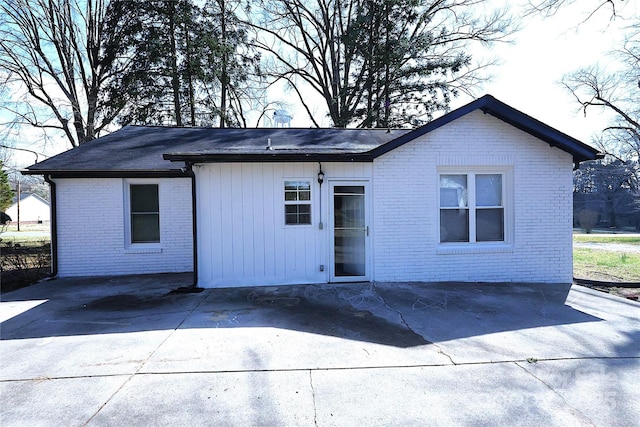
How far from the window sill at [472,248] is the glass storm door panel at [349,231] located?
170 centimetres

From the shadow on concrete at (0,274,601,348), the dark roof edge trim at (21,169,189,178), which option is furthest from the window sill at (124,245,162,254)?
the dark roof edge trim at (21,169,189,178)

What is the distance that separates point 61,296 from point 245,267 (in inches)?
139

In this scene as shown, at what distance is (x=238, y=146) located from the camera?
8.55m

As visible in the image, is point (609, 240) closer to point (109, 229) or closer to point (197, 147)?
point (197, 147)

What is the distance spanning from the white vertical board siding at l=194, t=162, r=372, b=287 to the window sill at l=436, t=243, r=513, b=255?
233cm

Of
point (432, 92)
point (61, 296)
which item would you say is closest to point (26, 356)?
point (61, 296)

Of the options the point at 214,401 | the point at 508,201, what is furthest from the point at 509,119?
the point at 214,401

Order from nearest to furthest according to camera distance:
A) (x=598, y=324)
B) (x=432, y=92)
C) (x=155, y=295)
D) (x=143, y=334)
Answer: (x=143, y=334) < (x=598, y=324) < (x=155, y=295) < (x=432, y=92)

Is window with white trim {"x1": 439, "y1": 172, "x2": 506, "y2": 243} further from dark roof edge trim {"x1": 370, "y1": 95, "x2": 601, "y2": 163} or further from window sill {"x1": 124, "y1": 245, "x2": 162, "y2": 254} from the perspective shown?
window sill {"x1": 124, "y1": 245, "x2": 162, "y2": 254}

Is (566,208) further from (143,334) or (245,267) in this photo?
(143,334)

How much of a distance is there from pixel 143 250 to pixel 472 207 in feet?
26.3

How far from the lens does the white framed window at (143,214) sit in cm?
862

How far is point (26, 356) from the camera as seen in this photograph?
3850mm

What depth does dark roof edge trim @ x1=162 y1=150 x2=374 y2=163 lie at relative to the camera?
20.9ft
